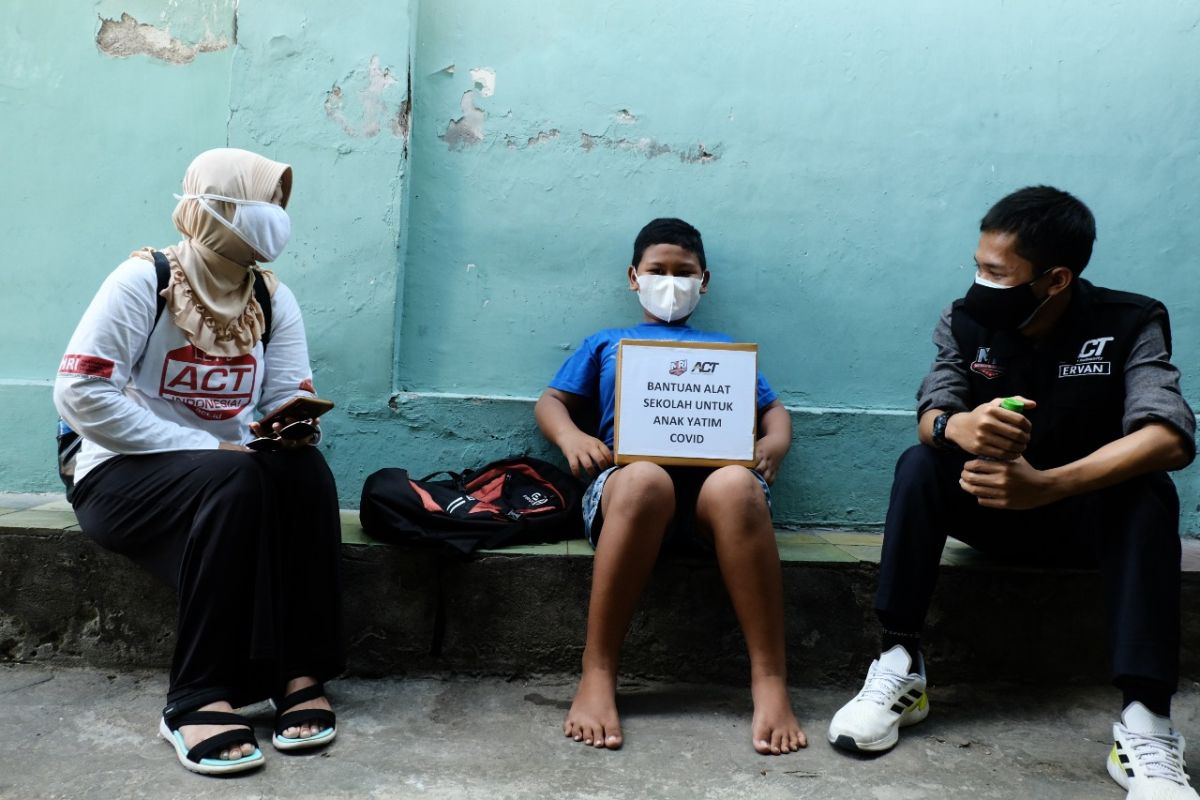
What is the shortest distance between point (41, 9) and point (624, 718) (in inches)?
114

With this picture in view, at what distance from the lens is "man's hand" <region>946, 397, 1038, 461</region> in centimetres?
206

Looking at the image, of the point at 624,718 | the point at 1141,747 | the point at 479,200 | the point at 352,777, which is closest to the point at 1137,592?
the point at 1141,747

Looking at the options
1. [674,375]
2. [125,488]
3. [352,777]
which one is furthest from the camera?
[674,375]

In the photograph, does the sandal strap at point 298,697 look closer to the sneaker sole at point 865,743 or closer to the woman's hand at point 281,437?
the woman's hand at point 281,437

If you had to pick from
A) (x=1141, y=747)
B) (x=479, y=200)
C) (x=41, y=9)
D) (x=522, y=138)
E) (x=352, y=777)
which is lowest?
(x=352, y=777)

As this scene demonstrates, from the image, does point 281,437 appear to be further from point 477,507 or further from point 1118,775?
point 1118,775

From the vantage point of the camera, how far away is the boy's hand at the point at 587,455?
264 cm

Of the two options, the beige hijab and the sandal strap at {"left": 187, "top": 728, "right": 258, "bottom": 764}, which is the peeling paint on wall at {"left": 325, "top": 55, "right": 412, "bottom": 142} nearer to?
the beige hijab

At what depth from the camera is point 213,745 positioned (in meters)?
1.97

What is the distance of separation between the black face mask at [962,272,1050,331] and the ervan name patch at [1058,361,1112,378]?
0.47ft

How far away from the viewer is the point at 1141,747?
1.99m

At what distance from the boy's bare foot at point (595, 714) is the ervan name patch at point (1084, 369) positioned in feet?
4.39

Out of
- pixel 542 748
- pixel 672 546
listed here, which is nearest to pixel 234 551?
pixel 542 748

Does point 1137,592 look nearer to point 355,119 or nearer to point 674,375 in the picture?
point 674,375
